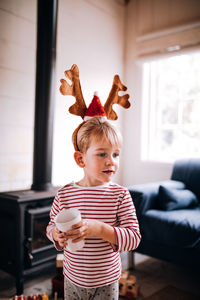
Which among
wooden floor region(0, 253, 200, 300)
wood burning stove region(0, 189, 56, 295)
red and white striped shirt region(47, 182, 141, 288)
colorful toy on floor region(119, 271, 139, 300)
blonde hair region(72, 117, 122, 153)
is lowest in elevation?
wooden floor region(0, 253, 200, 300)

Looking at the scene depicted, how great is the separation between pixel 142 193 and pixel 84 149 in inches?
55.9

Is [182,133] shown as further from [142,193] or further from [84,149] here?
[84,149]

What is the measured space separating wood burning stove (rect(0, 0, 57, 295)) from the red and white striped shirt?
104cm

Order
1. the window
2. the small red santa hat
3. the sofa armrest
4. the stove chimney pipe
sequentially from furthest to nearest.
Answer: the window < the sofa armrest < the stove chimney pipe < the small red santa hat

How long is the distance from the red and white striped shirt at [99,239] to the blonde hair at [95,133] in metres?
0.15

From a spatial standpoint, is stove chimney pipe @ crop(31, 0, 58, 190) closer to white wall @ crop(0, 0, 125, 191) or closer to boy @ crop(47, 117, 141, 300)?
white wall @ crop(0, 0, 125, 191)

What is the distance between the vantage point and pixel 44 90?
2.21m

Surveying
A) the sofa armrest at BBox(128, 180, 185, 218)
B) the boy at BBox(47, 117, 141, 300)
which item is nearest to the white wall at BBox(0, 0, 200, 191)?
the sofa armrest at BBox(128, 180, 185, 218)

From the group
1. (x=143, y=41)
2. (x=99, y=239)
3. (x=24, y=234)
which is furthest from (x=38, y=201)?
(x=143, y=41)

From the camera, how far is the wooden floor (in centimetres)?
201

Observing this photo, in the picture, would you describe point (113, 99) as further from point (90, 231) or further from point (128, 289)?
point (128, 289)

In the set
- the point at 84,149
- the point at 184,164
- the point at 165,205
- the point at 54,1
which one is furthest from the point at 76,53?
the point at 84,149

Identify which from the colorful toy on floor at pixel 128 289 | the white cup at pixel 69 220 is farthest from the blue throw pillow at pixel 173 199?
the white cup at pixel 69 220

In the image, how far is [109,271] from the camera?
38.1 inches
